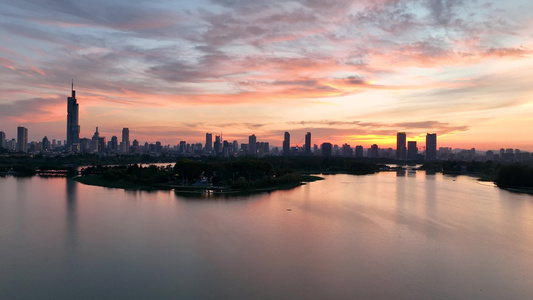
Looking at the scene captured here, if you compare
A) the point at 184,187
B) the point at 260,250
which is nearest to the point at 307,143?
the point at 184,187

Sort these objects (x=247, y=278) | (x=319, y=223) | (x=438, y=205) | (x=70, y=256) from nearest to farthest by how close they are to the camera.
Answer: (x=247, y=278), (x=70, y=256), (x=319, y=223), (x=438, y=205)

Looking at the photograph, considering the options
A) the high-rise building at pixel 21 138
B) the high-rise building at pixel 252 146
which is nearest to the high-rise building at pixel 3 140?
the high-rise building at pixel 21 138

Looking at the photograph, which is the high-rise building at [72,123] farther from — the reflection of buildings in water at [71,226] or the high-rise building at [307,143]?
the reflection of buildings in water at [71,226]

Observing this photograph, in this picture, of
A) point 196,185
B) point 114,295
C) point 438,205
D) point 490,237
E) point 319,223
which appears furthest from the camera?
point 196,185

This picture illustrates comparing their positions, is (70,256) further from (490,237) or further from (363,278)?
(490,237)

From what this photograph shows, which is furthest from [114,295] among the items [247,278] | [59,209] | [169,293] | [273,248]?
[59,209]

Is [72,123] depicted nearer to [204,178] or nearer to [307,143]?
[307,143]

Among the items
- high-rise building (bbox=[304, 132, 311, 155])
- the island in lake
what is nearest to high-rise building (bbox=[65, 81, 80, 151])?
high-rise building (bbox=[304, 132, 311, 155])
